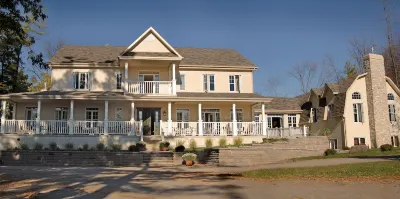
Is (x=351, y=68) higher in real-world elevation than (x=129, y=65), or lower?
higher

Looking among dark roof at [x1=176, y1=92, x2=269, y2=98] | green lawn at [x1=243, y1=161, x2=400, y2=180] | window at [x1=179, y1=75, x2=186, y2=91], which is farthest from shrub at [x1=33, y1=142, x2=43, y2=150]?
green lawn at [x1=243, y1=161, x2=400, y2=180]

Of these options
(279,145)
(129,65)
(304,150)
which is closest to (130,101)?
(129,65)

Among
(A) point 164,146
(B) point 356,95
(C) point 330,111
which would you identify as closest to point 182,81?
(A) point 164,146

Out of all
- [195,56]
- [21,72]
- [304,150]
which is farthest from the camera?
[21,72]

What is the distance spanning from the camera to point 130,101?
27.8 m

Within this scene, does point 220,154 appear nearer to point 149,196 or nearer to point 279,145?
point 279,145

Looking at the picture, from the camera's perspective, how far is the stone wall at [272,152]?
21.2 meters

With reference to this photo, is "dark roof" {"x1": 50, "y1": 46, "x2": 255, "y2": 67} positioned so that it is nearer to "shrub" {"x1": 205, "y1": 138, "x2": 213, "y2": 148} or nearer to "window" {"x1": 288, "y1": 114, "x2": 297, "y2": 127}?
"shrub" {"x1": 205, "y1": 138, "x2": 213, "y2": 148}

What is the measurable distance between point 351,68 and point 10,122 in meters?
41.3

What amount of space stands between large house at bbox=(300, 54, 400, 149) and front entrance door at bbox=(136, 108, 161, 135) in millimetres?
15473

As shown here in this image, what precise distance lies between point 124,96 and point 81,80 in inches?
217

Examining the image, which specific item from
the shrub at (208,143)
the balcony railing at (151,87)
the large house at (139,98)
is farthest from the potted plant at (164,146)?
the balcony railing at (151,87)

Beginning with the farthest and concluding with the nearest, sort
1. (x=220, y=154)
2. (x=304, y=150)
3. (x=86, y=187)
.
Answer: (x=304, y=150) → (x=220, y=154) → (x=86, y=187)

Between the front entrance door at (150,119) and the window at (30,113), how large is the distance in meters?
8.00
